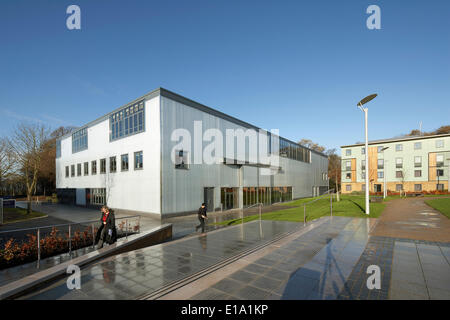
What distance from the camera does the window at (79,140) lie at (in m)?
30.7

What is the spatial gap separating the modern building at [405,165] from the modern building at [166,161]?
29442 millimetres

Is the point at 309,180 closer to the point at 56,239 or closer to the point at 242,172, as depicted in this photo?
the point at 242,172

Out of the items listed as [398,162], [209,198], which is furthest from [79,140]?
[398,162]

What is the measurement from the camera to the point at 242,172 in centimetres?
2784

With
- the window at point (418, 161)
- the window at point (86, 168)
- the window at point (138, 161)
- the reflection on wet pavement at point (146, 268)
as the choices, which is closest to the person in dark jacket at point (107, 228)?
the reflection on wet pavement at point (146, 268)

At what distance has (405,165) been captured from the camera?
158ft

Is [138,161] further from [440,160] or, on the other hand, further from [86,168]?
[440,160]

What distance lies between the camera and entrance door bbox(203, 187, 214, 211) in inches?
928

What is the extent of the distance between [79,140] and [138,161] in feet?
56.2

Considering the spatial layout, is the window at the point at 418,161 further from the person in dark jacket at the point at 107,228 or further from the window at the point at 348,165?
the person in dark jacket at the point at 107,228

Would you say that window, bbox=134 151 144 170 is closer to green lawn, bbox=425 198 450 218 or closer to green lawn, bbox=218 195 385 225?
green lawn, bbox=218 195 385 225
